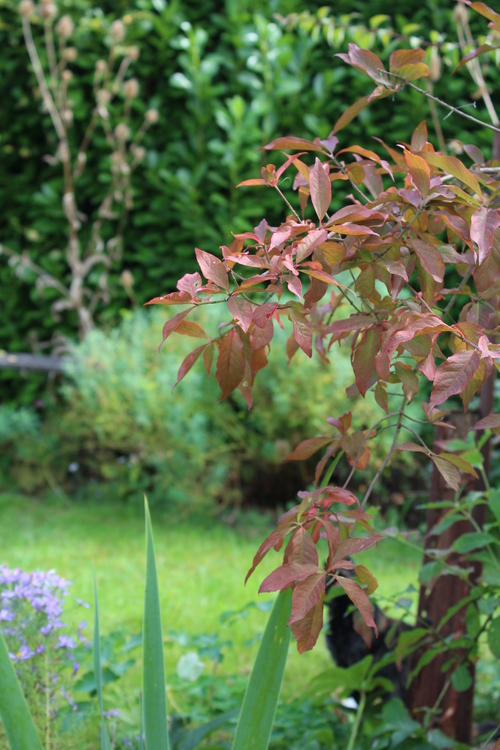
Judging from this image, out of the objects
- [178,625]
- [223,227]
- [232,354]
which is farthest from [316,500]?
[223,227]

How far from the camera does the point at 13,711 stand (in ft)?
2.98

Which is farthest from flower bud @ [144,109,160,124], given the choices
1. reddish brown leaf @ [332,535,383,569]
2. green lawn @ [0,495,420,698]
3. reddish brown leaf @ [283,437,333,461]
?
reddish brown leaf @ [332,535,383,569]

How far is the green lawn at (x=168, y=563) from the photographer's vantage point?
2.30 meters

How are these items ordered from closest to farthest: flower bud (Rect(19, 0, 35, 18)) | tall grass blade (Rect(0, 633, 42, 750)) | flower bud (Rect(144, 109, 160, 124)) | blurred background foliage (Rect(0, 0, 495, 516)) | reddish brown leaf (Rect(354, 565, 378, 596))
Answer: reddish brown leaf (Rect(354, 565, 378, 596)) < tall grass blade (Rect(0, 633, 42, 750)) < blurred background foliage (Rect(0, 0, 495, 516)) < flower bud (Rect(19, 0, 35, 18)) < flower bud (Rect(144, 109, 160, 124))

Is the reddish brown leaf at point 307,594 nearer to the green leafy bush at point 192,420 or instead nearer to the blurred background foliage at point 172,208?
the green leafy bush at point 192,420

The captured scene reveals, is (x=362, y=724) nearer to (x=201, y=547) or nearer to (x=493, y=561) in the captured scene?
(x=493, y=561)

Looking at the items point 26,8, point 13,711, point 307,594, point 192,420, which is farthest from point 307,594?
point 26,8

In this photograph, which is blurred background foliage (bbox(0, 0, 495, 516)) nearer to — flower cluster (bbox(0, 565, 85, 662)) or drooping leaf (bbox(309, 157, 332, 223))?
flower cluster (bbox(0, 565, 85, 662))

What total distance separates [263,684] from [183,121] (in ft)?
12.9

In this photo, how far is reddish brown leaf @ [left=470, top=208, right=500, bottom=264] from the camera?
74cm

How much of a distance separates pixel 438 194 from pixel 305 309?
0.74 feet

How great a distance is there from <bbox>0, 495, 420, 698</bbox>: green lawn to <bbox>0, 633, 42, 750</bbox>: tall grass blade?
1.07 m

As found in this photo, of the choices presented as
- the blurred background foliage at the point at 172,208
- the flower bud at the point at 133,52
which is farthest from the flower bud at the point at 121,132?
the flower bud at the point at 133,52

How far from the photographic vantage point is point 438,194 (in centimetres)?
85
